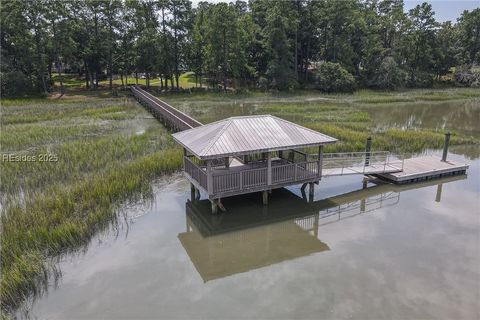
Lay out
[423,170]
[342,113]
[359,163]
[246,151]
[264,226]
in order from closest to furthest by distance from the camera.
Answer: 1. [246,151]
2. [264,226]
3. [423,170]
4. [359,163]
5. [342,113]

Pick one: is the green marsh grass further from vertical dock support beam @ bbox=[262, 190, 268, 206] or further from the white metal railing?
the white metal railing

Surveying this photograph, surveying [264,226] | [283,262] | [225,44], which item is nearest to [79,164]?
[264,226]

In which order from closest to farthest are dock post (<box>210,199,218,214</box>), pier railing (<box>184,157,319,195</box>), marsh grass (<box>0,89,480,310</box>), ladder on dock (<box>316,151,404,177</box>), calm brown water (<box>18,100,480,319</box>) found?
calm brown water (<box>18,100,480,319</box>) < marsh grass (<box>0,89,480,310</box>) < pier railing (<box>184,157,319,195</box>) < dock post (<box>210,199,218,214</box>) < ladder on dock (<box>316,151,404,177</box>)

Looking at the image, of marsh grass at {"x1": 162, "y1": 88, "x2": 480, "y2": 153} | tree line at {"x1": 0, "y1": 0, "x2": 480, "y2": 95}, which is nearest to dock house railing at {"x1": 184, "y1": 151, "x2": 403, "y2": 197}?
marsh grass at {"x1": 162, "y1": 88, "x2": 480, "y2": 153}

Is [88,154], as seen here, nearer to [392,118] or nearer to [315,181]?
[315,181]

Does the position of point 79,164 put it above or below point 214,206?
above

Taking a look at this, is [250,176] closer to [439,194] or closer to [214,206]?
[214,206]

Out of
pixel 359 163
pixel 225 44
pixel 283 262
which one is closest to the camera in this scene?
pixel 283 262
